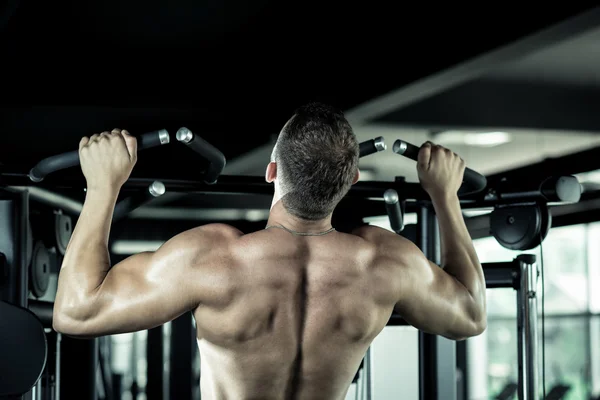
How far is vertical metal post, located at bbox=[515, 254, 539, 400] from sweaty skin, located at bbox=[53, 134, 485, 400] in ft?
1.85

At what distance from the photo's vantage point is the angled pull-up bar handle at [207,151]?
4.94 ft

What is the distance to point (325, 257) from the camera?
1.51 meters

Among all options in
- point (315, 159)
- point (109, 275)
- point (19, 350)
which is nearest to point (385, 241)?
point (315, 159)

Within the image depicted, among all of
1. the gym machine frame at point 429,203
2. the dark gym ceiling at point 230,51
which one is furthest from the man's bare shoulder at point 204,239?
the dark gym ceiling at point 230,51

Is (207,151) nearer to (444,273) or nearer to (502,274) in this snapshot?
(444,273)

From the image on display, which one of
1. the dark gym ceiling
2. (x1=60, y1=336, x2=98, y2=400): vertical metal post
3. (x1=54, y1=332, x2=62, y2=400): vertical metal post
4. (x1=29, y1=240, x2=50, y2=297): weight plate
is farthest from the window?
(x1=29, y1=240, x2=50, y2=297): weight plate

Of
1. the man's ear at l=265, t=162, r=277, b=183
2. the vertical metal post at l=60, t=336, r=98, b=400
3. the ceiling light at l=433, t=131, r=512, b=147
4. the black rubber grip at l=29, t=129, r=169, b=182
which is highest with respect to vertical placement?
the ceiling light at l=433, t=131, r=512, b=147

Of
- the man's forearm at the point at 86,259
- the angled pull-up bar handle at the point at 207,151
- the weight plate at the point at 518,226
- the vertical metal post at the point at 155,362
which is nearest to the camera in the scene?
the man's forearm at the point at 86,259

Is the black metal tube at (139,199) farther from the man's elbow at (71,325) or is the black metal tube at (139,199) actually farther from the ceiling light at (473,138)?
the ceiling light at (473,138)

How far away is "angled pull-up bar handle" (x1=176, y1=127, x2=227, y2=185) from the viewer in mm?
1507

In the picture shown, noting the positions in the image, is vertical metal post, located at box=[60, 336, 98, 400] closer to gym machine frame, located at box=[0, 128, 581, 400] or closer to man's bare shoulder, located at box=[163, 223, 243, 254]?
gym machine frame, located at box=[0, 128, 581, 400]

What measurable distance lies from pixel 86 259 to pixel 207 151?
1.30 feet

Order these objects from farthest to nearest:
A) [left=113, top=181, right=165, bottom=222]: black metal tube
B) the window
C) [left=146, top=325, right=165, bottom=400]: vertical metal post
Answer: the window
[left=146, top=325, right=165, bottom=400]: vertical metal post
[left=113, top=181, right=165, bottom=222]: black metal tube

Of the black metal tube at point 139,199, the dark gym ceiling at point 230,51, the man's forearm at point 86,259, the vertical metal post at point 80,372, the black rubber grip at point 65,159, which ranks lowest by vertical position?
the vertical metal post at point 80,372
